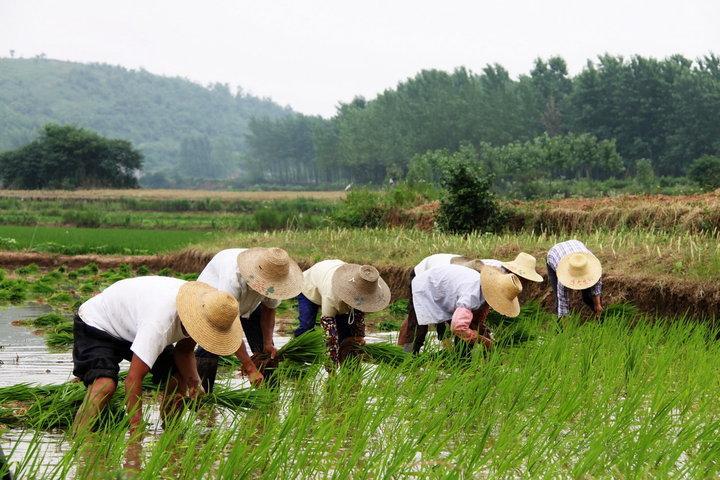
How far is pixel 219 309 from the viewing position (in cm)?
405

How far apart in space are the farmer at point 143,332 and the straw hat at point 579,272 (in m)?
3.67

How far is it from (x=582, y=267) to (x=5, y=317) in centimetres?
642

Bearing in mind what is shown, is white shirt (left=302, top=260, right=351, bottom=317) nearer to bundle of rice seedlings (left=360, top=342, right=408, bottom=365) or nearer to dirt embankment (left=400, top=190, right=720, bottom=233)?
bundle of rice seedlings (left=360, top=342, right=408, bottom=365)

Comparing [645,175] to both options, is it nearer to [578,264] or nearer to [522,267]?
[578,264]

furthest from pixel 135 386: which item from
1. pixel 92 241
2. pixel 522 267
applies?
pixel 92 241

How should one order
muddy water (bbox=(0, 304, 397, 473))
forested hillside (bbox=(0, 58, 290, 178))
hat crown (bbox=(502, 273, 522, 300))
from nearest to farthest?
muddy water (bbox=(0, 304, 397, 473))
hat crown (bbox=(502, 273, 522, 300))
forested hillside (bbox=(0, 58, 290, 178))

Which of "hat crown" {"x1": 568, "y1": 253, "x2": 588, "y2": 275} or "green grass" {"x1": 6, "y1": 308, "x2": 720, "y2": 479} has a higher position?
"hat crown" {"x1": 568, "y1": 253, "x2": 588, "y2": 275}

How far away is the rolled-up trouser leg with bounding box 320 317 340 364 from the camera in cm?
593

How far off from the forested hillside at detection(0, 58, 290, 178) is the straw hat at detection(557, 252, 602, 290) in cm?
12594

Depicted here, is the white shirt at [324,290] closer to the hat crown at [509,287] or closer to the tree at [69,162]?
the hat crown at [509,287]

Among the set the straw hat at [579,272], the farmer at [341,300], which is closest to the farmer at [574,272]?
the straw hat at [579,272]

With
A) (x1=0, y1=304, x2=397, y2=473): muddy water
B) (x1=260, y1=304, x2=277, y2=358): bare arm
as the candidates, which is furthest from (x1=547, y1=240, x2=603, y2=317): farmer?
(x1=260, y1=304, x2=277, y2=358): bare arm

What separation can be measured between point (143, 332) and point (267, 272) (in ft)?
3.94

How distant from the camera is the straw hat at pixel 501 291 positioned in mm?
5543
